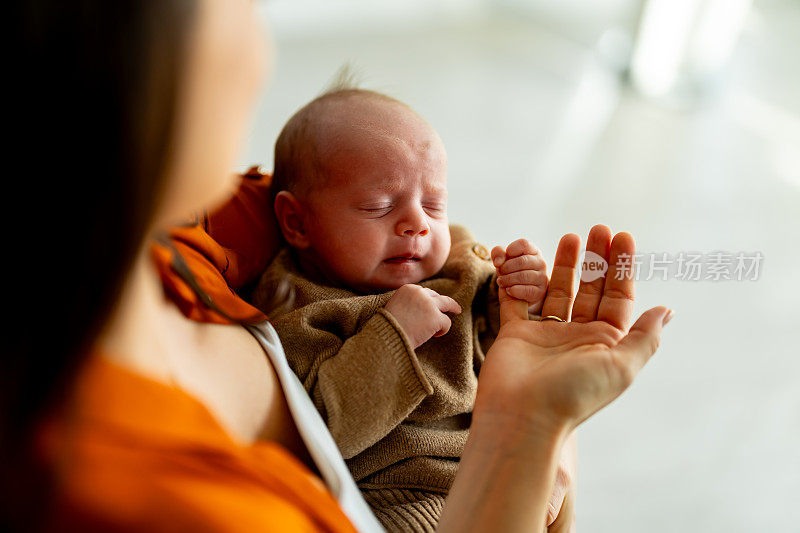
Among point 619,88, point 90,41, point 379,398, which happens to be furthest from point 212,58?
point 619,88

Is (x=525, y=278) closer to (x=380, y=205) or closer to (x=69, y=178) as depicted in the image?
(x=380, y=205)

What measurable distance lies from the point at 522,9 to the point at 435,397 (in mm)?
2612

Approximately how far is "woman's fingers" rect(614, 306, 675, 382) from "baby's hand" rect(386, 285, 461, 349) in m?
0.25

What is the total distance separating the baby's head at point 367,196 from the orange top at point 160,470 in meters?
0.47

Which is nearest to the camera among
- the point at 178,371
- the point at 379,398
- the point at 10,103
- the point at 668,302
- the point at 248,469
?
the point at 10,103

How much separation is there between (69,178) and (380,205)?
640mm

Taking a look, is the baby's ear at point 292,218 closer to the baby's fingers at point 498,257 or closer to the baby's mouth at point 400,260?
the baby's mouth at point 400,260

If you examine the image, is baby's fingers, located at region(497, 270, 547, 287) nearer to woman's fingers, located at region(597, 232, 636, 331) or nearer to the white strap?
woman's fingers, located at region(597, 232, 636, 331)

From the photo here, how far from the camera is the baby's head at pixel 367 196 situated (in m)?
1.05

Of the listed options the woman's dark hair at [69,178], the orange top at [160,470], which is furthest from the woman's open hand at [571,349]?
the woman's dark hair at [69,178]

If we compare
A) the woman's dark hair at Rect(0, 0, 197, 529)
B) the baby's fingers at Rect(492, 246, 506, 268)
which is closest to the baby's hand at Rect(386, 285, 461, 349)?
the baby's fingers at Rect(492, 246, 506, 268)

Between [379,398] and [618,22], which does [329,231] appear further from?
[618,22]

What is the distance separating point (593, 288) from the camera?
3.07 feet

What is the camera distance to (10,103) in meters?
0.43
